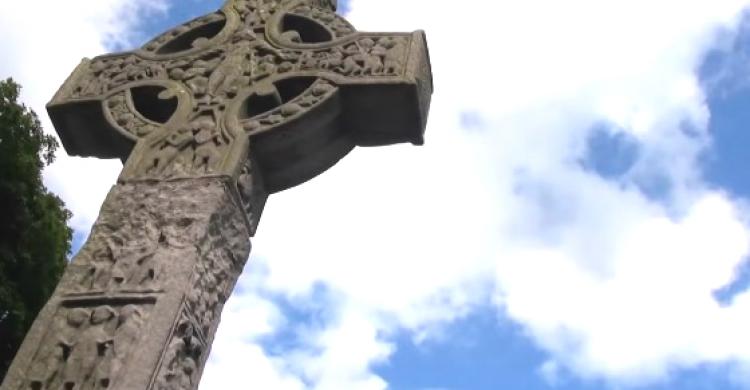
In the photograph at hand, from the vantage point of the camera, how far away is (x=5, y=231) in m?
11.7

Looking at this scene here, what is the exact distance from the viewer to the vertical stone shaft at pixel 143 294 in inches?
→ 130

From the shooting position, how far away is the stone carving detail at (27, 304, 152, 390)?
129 inches

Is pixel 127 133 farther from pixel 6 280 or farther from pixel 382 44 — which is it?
pixel 6 280

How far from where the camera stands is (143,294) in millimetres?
3533

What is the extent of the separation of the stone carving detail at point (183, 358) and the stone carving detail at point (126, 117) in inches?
52.4

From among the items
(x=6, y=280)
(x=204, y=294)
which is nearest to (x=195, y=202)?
(x=204, y=294)

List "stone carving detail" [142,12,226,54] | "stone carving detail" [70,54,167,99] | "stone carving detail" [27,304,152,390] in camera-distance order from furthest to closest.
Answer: "stone carving detail" [142,12,226,54] < "stone carving detail" [70,54,167,99] < "stone carving detail" [27,304,152,390]

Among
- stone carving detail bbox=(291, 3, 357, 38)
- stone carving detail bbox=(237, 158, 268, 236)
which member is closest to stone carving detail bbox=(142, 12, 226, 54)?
stone carving detail bbox=(291, 3, 357, 38)

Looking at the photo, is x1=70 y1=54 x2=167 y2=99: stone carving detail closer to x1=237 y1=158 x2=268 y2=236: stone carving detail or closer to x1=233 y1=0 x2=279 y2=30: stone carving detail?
x1=233 y1=0 x2=279 y2=30: stone carving detail

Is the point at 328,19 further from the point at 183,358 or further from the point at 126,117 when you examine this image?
the point at 183,358

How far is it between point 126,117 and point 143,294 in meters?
1.42

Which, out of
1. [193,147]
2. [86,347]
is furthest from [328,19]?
[86,347]

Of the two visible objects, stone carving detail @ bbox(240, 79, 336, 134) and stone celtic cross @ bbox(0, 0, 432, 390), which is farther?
stone carving detail @ bbox(240, 79, 336, 134)

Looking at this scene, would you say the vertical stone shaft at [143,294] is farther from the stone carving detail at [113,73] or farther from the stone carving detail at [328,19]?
the stone carving detail at [328,19]
